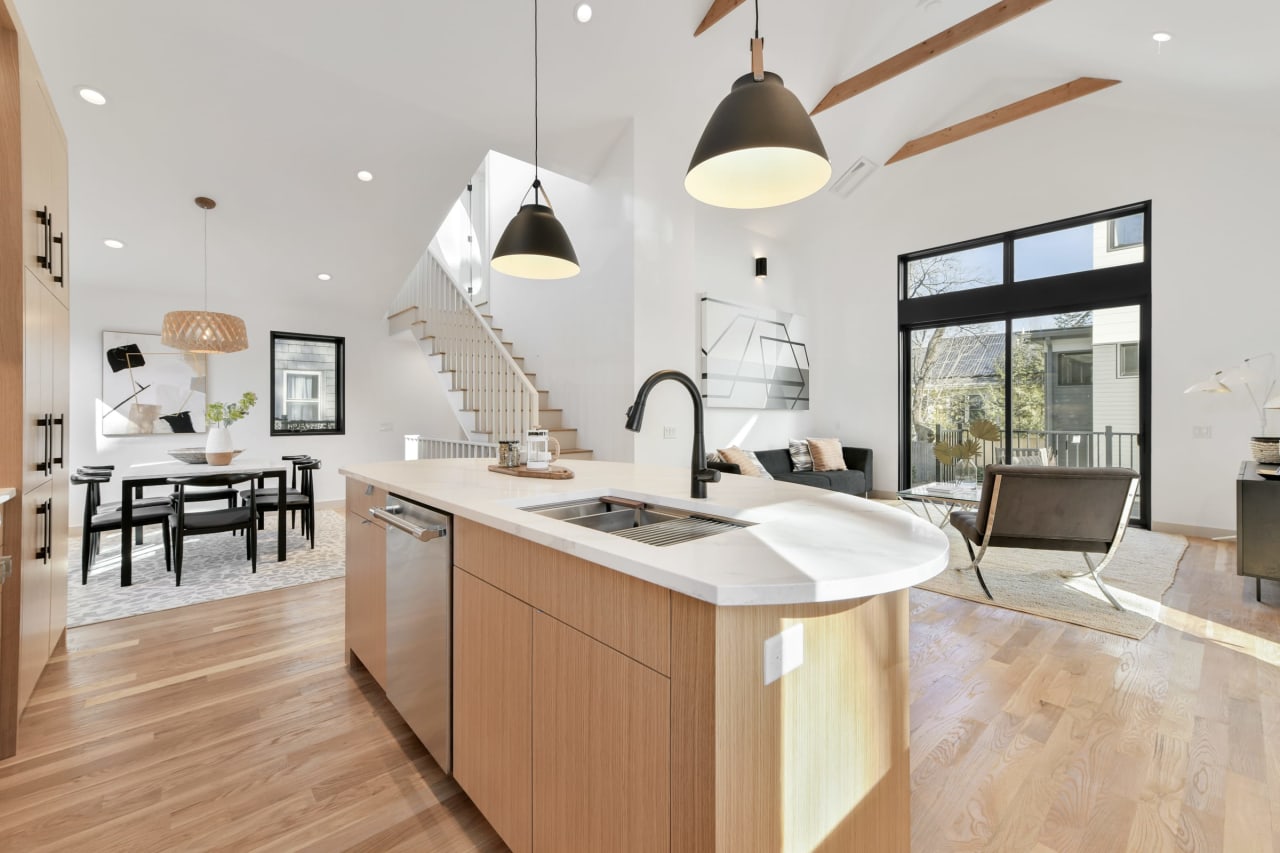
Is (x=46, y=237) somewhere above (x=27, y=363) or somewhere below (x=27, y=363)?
above

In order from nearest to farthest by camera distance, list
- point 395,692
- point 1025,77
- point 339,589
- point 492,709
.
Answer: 1. point 492,709
2. point 395,692
3. point 339,589
4. point 1025,77

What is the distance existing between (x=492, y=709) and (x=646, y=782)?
0.59 meters

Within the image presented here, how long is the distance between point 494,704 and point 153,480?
12.4 ft

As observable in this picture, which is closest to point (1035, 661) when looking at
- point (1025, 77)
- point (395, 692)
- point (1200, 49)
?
point (395, 692)

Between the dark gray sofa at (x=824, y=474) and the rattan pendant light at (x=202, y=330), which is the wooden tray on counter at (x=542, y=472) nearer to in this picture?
the rattan pendant light at (x=202, y=330)

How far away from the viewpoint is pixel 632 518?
66.7 inches

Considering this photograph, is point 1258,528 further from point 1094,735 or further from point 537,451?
point 537,451

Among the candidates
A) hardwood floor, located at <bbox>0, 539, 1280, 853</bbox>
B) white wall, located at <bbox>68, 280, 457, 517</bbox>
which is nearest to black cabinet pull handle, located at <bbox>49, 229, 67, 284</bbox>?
hardwood floor, located at <bbox>0, 539, 1280, 853</bbox>

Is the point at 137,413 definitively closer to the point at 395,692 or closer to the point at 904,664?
the point at 395,692

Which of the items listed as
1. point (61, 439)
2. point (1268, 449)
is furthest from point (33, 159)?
point (1268, 449)

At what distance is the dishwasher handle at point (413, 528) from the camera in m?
1.58

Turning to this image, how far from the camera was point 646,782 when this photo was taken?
96 centimetres

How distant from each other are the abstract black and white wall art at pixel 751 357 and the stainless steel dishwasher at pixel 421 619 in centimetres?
421

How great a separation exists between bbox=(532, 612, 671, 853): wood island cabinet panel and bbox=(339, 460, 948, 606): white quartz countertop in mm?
200
